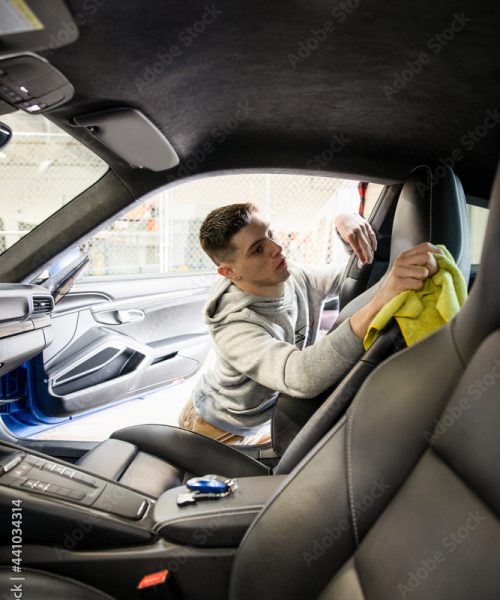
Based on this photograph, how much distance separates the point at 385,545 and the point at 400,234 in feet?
2.15

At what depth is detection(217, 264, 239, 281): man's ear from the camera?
1438mm

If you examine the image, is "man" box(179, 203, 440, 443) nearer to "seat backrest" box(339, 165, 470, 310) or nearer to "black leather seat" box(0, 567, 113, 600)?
"seat backrest" box(339, 165, 470, 310)

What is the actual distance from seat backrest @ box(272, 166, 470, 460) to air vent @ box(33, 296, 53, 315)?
3.33ft

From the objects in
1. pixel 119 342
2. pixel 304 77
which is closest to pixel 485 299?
pixel 304 77

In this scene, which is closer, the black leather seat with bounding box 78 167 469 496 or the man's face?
the black leather seat with bounding box 78 167 469 496

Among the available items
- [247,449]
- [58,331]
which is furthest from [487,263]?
[58,331]

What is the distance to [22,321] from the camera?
146 centimetres

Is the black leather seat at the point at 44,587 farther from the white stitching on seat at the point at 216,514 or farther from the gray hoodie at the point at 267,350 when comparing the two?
the gray hoodie at the point at 267,350

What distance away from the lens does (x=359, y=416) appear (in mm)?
726

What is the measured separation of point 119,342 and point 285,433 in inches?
49.5

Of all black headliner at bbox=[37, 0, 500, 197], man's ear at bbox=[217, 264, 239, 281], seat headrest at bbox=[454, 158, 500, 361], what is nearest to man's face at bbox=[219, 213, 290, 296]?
man's ear at bbox=[217, 264, 239, 281]

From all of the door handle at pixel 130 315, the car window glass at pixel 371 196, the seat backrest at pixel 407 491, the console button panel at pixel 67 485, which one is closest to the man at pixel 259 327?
the car window glass at pixel 371 196

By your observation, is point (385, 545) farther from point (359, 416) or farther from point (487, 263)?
point (487, 263)

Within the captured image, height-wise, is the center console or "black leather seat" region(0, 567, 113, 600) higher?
the center console
